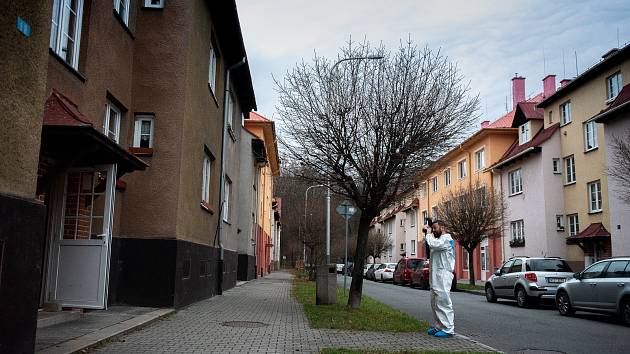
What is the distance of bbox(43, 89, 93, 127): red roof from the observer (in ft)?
22.5

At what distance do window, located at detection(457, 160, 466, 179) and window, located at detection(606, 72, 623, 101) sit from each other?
16.5 meters

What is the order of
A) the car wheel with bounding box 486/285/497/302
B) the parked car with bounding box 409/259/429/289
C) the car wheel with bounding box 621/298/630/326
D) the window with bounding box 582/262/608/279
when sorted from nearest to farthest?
the car wheel with bounding box 621/298/630/326, the window with bounding box 582/262/608/279, the car wheel with bounding box 486/285/497/302, the parked car with bounding box 409/259/429/289

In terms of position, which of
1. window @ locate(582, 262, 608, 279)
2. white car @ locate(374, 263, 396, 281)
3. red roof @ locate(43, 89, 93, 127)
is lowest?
white car @ locate(374, 263, 396, 281)

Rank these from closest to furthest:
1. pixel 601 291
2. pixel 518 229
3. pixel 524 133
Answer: pixel 601 291
pixel 518 229
pixel 524 133

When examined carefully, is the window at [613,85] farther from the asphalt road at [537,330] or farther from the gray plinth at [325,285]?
the gray plinth at [325,285]

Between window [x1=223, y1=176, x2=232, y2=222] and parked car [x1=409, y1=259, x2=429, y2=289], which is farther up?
window [x1=223, y1=176, x2=232, y2=222]

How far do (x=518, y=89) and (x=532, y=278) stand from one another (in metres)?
23.8

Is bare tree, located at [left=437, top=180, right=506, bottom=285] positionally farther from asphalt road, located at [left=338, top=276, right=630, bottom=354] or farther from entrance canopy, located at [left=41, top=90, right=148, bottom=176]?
entrance canopy, located at [left=41, top=90, right=148, bottom=176]

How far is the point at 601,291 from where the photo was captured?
43.5ft

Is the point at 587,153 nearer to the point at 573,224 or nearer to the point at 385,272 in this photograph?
the point at 573,224

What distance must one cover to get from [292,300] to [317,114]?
5841mm

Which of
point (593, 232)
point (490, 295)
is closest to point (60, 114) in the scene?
point (490, 295)

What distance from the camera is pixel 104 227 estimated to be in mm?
8320

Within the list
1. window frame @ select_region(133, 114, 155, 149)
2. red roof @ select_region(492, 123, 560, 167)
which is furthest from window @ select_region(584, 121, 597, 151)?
window frame @ select_region(133, 114, 155, 149)
